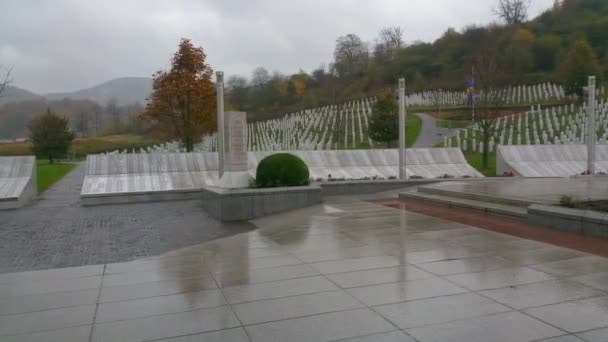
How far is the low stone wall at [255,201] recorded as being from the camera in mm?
11320

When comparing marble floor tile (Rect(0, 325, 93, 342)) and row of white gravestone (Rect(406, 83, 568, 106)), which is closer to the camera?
marble floor tile (Rect(0, 325, 93, 342))

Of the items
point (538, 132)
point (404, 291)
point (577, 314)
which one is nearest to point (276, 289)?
point (404, 291)

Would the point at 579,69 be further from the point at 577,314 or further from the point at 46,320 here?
the point at 46,320

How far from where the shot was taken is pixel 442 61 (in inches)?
3364

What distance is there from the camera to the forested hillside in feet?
230

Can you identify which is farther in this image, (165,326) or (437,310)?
(437,310)

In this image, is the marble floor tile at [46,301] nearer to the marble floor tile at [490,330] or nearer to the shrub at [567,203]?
the marble floor tile at [490,330]

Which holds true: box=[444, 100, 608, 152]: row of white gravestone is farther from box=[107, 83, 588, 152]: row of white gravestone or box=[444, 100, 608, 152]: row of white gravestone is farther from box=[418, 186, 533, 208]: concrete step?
box=[418, 186, 533, 208]: concrete step

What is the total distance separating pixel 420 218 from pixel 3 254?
7.66 metres

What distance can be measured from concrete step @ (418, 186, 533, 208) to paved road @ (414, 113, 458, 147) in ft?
76.2

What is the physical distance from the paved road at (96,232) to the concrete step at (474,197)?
526cm

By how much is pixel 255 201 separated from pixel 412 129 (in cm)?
3662

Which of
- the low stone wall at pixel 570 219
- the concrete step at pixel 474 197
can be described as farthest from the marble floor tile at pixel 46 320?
→ the concrete step at pixel 474 197

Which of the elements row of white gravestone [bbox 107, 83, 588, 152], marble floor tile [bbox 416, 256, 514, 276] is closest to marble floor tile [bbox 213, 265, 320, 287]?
marble floor tile [bbox 416, 256, 514, 276]
